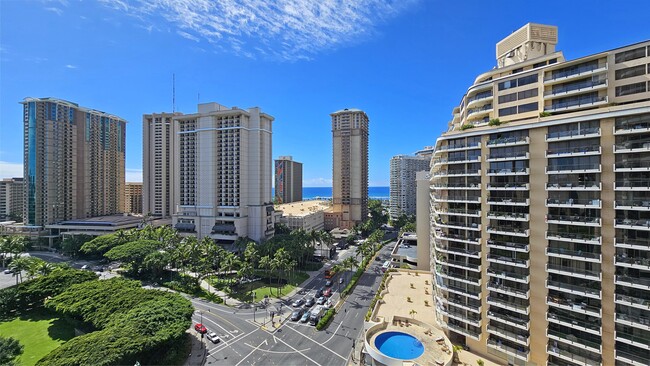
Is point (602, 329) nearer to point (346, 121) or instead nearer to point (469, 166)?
point (469, 166)

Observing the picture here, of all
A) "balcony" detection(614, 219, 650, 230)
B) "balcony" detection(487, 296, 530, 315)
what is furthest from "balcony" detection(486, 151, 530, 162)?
"balcony" detection(487, 296, 530, 315)

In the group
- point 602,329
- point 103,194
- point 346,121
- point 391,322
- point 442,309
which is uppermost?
point 346,121

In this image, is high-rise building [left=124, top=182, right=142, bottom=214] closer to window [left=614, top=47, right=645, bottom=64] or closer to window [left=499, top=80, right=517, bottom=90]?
window [left=499, top=80, right=517, bottom=90]

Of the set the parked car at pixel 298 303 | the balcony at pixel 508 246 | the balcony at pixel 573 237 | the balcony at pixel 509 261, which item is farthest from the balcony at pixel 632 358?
the parked car at pixel 298 303

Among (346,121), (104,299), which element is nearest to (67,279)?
(104,299)

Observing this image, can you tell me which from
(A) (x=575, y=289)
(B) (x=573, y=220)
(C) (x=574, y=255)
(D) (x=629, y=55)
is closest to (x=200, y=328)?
(A) (x=575, y=289)

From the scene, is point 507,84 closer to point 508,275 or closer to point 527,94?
point 527,94
